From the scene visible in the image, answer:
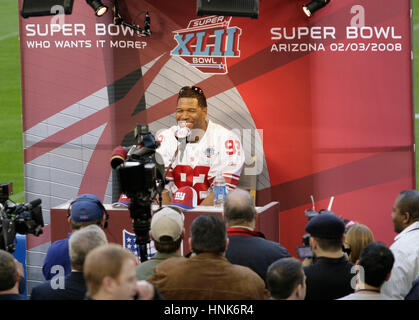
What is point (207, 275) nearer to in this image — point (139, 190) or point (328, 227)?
point (328, 227)

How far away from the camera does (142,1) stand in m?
6.95

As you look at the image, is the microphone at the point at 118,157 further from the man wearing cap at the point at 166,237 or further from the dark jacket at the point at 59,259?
the man wearing cap at the point at 166,237

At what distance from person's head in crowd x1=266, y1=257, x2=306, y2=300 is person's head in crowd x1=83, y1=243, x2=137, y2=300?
2.09 feet

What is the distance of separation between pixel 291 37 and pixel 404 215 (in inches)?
107

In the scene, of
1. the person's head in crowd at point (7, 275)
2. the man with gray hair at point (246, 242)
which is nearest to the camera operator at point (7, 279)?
the person's head in crowd at point (7, 275)

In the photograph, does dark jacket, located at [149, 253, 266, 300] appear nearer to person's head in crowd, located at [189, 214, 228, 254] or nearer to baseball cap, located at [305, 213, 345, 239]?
person's head in crowd, located at [189, 214, 228, 254]

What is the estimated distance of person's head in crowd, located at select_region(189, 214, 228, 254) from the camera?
3.49m

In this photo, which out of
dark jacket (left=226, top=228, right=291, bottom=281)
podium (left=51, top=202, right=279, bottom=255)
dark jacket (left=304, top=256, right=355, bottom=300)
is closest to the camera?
dark jacket (left=304, top=256, right=355, bottom=300)

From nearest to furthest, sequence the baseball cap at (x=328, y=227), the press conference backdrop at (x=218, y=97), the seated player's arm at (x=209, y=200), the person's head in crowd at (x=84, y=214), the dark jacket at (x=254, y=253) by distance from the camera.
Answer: the baseball cap at (x=328, y=227) < the dark jacket at (x=254, y=253) < the person's head in crowd at (x=84, y=214) < the seated player's arm at (x=209, y=200) < the press conference backdrop at (x=218, y=97)

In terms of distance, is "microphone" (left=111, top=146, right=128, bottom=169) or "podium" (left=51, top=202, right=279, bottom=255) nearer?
"microphone" (left=111, top=146, right=128, bottom=169)

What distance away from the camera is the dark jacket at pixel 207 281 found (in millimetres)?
3340

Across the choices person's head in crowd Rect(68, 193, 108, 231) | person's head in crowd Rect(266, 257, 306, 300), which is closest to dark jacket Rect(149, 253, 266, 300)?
person's head in crowd Rect(266, 257, 306, 300)

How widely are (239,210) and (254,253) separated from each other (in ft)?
0.97

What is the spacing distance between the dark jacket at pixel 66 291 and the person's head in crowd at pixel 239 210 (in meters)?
0.95
